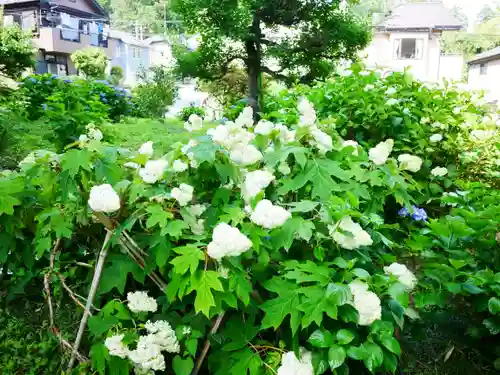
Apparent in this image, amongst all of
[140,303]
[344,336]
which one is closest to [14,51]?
[140,303]

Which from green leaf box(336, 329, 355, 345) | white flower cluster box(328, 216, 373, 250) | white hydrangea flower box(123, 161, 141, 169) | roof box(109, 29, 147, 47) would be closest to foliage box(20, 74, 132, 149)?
white hydrangea flower box(123, 161, 141, 169)

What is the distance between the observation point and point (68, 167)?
1027mm

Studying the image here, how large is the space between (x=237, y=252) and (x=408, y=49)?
57.6 feet

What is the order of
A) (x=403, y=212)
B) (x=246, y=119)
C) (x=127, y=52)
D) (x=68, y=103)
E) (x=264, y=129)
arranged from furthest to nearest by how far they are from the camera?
(x=127, y=52), (x=68, y=103), (x=403, y=212), (x=246, y=119), (x=264, y=129)

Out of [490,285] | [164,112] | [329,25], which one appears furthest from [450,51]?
[490,285]

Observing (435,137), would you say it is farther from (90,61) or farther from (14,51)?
(90,61)

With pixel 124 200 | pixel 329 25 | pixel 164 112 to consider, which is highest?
pixel 329 25

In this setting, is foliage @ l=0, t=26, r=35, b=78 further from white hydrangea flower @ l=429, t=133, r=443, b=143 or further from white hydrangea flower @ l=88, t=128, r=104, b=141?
white hydrangea flower @ l=429, t=133, r=443, b=143

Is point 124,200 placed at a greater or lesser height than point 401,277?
greater

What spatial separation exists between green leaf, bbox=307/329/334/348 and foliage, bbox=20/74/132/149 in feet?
6.02

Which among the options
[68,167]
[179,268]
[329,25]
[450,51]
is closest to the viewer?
[179,268]

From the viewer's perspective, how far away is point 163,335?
3.28ft

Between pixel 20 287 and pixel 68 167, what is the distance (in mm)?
471

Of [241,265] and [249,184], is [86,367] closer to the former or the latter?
[241,265]
